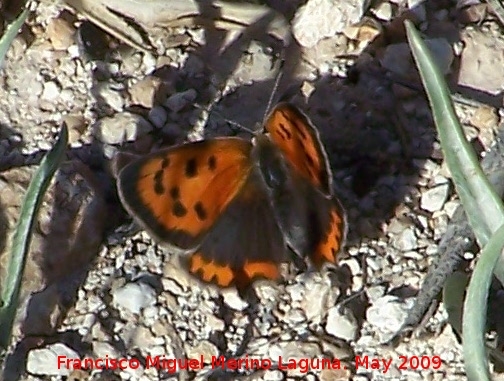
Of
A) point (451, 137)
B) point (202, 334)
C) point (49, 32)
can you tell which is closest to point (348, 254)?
point (202, 334)

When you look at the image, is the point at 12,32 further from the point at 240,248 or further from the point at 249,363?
the point at 249,363

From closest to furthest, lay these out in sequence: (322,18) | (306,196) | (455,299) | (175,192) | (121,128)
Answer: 1. (455,299)
2. (175,192)
3. (306,196)
4. (121,128)
5. (322,18)

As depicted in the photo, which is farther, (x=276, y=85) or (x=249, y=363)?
(x=276, y=85)

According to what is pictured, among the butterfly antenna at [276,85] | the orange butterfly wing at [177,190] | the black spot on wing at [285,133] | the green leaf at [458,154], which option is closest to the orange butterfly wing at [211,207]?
the orange butterfly wing at [177,190]

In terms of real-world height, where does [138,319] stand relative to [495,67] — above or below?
below

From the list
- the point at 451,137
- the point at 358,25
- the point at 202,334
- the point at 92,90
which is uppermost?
the point at 358,25

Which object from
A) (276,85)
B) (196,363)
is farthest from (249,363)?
(276,85)

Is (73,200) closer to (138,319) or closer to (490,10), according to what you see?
(138,319)

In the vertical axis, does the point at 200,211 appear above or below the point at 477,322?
above
